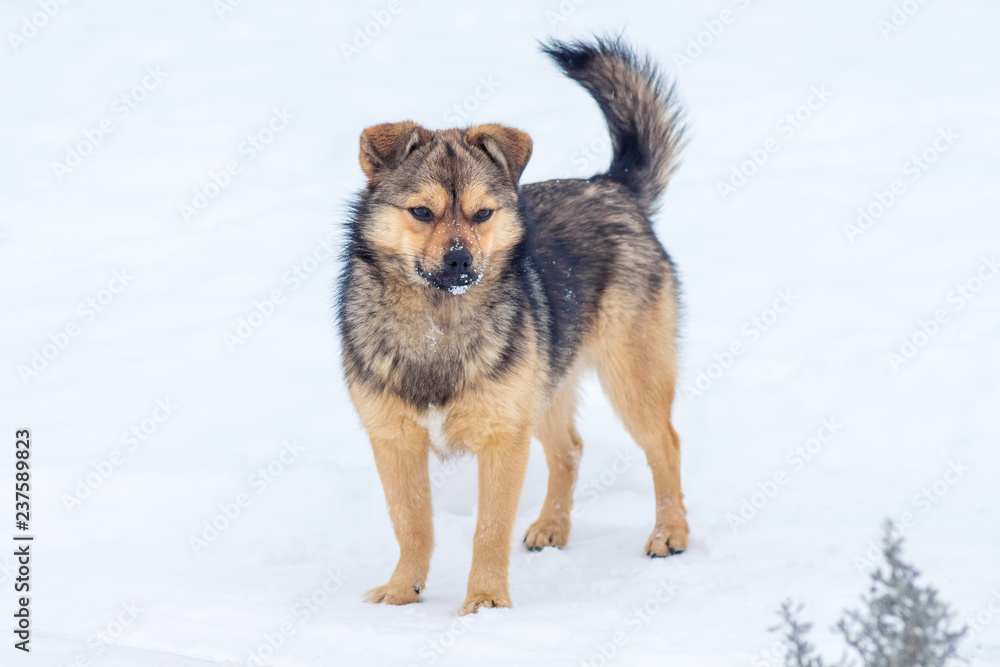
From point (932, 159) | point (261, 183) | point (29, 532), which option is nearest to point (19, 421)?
point (29, 532)

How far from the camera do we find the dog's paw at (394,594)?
4.10 meters

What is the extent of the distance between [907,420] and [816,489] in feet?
3.27

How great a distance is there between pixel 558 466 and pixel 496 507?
1293mm

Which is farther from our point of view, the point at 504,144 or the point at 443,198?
the point at 504,144

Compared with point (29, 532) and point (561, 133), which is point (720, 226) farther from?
point (29, 532)

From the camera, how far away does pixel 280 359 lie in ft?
24.0

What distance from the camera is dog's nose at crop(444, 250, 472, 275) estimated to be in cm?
368

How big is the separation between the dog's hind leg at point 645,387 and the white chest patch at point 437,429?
50.2 inches

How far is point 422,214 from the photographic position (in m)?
3.87

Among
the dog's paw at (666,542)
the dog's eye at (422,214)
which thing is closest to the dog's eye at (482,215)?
the dog's eye at (422,214)

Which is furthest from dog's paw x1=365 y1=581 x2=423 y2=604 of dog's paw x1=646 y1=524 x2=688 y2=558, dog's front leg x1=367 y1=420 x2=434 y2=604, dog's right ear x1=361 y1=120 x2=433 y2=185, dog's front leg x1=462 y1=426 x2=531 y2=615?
dog's right ear x1=361 y1=120 x2=433 y2=185

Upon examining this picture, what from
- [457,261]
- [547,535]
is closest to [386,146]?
[457,261]

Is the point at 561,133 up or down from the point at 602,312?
down

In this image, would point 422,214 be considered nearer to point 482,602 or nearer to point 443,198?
point 443,198
